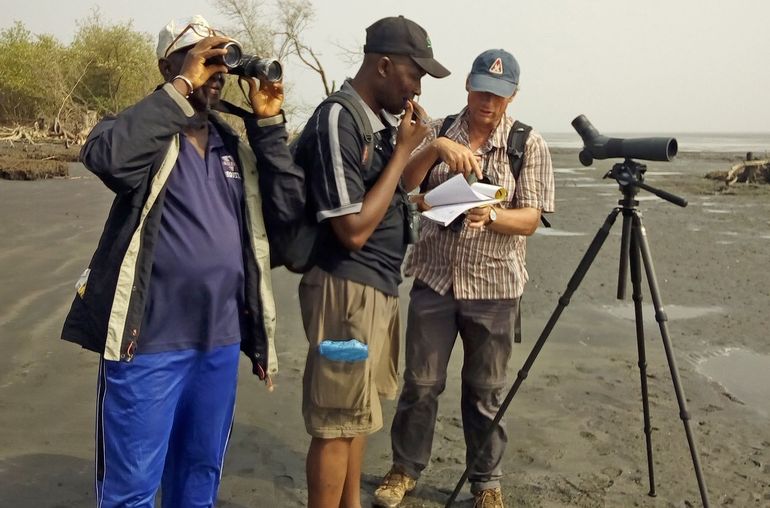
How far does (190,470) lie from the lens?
7.95ft

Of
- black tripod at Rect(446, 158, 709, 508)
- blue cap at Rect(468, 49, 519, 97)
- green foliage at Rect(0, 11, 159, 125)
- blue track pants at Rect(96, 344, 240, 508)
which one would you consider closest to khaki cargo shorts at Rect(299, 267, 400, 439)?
blue track pants at Rect(96, 344, 240, 508)

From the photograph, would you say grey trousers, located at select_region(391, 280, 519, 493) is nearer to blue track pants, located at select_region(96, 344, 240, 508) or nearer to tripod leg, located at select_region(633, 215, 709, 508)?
tripod leg, located at select_region(633, 215, 709, 508)

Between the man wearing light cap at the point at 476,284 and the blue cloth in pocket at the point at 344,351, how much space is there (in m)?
0.82

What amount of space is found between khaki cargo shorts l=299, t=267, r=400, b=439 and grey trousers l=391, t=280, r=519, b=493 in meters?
0.70

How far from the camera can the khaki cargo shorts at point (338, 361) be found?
2.55m

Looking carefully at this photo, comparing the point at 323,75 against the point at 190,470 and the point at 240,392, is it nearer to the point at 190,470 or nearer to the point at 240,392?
the point at 240,392

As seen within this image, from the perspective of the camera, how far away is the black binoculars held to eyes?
2221mm

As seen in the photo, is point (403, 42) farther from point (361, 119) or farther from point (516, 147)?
point (516, 147)

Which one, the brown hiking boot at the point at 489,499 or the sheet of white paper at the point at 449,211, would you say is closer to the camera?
the sheet of white paper at the point at 449,211

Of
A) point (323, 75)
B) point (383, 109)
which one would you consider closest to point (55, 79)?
point (323, 75)

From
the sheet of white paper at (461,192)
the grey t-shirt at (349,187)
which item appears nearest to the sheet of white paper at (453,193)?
the sheet of white paper at (461,192)

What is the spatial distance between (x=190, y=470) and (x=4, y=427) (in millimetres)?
2122

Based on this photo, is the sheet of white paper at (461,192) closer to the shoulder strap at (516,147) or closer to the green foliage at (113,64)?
the shoulder strap at (516,147)

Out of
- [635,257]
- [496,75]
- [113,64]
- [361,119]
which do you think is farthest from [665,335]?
[113,64]
